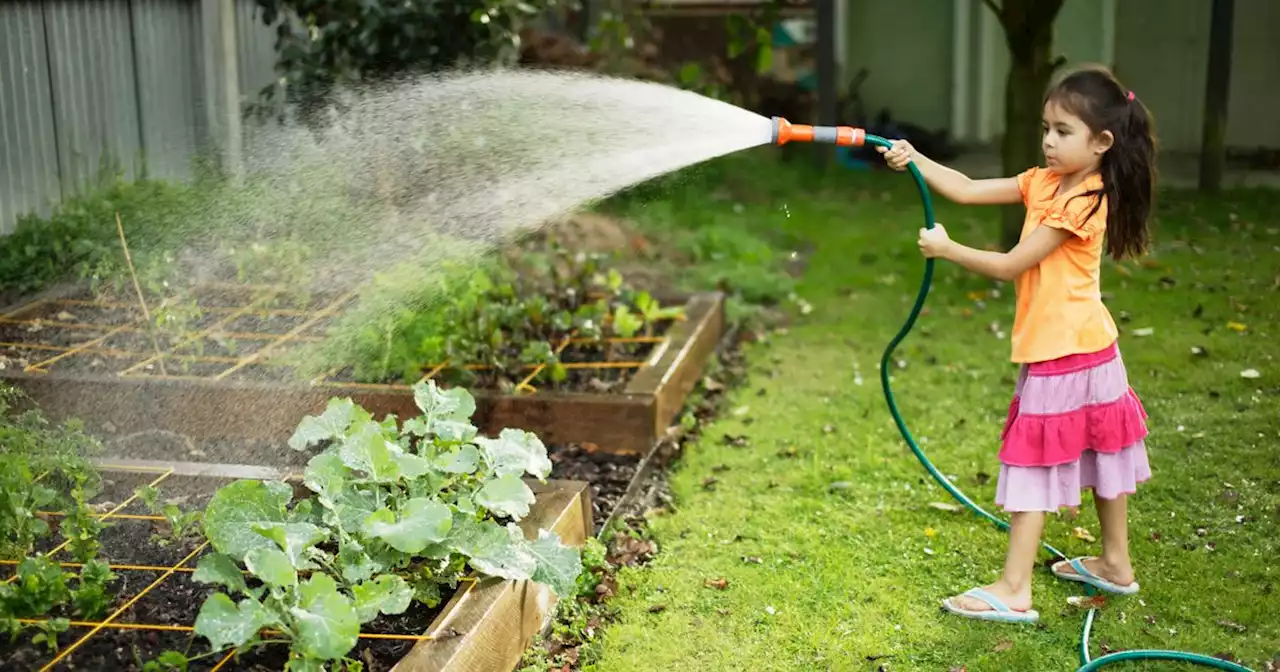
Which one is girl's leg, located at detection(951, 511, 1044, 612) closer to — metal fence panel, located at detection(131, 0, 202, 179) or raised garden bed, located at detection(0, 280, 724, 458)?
raised garden bed, located at detection(0, 280, 724, 458)

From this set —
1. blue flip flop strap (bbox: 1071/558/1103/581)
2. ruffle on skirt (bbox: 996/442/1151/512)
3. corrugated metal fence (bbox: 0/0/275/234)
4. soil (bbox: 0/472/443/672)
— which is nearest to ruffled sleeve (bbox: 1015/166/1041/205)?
ruffle on skirt (bbox: 996/442/1151/512)

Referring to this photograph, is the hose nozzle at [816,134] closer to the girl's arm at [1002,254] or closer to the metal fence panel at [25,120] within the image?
Answer: the girl's arm at [1002,254]

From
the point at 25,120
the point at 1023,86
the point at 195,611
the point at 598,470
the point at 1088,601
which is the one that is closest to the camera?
the point at 195,611

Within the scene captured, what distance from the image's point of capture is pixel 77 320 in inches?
215

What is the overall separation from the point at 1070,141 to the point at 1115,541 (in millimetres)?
1108

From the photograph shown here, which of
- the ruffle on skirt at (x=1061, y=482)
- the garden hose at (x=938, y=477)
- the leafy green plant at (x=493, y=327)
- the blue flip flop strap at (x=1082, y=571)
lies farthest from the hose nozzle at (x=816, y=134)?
the leafy green plant at (x=493, y=327)

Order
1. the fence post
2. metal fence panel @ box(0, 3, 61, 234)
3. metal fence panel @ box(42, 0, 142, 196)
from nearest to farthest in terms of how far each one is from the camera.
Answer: metal fence panel @ box(0, 3, 61, 234), metal fence panel @ box(42, 0, 142, 196), the fence post

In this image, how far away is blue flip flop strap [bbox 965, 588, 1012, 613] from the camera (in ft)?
11.4

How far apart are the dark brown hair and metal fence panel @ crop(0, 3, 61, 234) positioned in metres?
4.80

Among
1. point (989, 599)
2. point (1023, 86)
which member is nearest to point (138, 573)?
point (989, 599)

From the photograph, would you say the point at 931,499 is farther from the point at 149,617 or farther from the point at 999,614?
the point at 149,617

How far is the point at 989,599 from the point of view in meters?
3.49

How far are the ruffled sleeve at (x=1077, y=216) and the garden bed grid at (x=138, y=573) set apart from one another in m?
1.72

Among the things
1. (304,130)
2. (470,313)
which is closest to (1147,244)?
(470,313)
